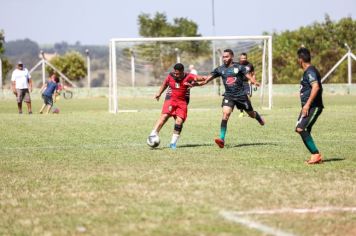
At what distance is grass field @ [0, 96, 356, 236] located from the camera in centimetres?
728

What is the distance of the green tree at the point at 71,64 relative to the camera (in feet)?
264

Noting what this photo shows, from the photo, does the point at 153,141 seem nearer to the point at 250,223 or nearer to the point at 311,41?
the point at 250,223

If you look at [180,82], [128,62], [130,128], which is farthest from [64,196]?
[128,62]

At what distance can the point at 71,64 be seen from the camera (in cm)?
8075

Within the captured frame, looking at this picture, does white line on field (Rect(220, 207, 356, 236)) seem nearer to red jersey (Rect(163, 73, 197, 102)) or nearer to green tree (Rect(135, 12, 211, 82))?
red jersey (Rect(163, 73, 197, 102))

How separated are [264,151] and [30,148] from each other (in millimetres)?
4382

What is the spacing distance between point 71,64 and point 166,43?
101ft

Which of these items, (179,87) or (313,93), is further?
(179,87)

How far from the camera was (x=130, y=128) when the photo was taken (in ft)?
66.9

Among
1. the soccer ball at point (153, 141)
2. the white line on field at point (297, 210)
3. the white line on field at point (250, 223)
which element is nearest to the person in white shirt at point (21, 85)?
the soccer ball at point (153, 141)

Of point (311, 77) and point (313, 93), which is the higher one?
point (311, 77)

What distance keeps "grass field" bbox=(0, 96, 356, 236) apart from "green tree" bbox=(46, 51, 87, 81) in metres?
63.6

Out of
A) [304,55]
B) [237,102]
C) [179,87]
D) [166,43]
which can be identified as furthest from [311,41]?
[304,55]

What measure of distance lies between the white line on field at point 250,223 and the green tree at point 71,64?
73.6 meters
